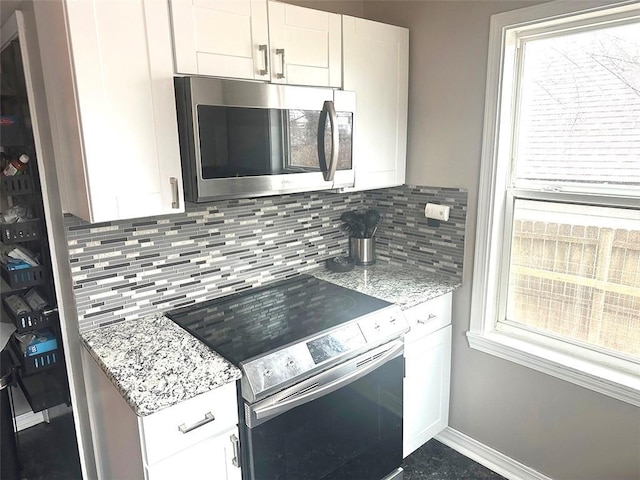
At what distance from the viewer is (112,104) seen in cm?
135

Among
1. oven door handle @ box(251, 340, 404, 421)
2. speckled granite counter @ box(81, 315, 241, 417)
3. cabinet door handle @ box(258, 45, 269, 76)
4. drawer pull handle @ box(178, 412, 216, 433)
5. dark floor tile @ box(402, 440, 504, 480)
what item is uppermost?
cabinet door handle @ box(258, 45, 269, 76)

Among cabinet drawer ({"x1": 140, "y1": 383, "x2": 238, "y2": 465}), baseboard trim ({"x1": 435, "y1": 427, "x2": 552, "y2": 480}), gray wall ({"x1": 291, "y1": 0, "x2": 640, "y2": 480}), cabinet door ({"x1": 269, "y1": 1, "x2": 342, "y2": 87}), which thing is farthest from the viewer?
baseboard trim ({"x1": 435, "y1": 427, "x2": 552, "y2": 480})

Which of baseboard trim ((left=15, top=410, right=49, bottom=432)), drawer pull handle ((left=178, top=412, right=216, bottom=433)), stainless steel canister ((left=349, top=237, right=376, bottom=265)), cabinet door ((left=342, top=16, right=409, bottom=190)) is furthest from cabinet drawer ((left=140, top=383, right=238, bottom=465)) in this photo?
baseboard trim ((left=15, top=410, right=49, bottom=432))

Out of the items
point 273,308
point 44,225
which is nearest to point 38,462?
point 44,225

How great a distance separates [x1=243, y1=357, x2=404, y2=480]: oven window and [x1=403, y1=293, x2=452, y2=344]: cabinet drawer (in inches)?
7.1

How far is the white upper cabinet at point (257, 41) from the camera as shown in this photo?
4.80ft

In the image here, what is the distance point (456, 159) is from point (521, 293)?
2.28ft

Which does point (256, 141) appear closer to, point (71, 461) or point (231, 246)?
point (231, 246)

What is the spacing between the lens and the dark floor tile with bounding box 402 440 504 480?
2.09 metres

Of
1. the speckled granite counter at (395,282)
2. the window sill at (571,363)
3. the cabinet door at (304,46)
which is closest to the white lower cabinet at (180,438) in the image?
the speckled granite counter at (395,282)

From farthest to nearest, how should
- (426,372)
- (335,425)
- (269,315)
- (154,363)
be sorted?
1. (426,372)
2. (269,315)
3. (335,425)
4. (154,363)

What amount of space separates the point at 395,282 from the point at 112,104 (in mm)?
1451

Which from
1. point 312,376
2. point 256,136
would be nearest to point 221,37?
point 256,136

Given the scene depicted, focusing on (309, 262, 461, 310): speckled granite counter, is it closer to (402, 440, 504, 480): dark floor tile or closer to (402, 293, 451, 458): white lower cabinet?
(402, 293, 451, 458): white lower cabinet
